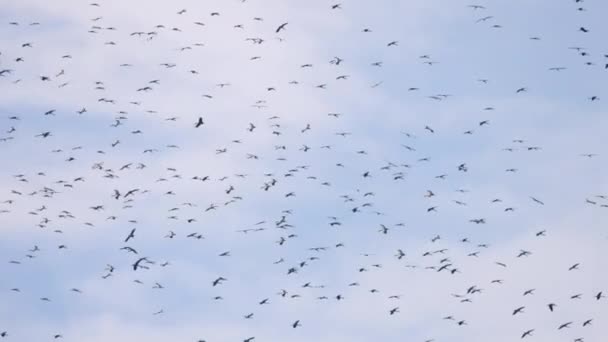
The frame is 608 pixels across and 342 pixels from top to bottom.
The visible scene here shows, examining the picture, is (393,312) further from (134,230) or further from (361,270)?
(134,230)

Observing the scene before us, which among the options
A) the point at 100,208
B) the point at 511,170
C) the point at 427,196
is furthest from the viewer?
the point at 100,208

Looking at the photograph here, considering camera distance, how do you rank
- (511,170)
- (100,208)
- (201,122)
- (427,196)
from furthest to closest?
1. (100,208)
2. (427,196)
3. (511,170)
4. (201,122)

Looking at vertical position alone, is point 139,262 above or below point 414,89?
below

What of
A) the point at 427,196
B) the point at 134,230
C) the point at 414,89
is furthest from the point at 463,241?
the point at 134,230

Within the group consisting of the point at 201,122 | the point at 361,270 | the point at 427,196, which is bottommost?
the point at 361,270

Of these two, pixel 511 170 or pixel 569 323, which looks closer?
pixel 511 170

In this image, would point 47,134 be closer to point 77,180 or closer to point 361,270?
point 77,180

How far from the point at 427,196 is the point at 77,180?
18.8m

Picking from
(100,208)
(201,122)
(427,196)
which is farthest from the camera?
(100,208)

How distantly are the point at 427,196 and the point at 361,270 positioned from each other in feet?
16.4

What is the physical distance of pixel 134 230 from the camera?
50.3 meters

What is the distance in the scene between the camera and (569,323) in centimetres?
5350

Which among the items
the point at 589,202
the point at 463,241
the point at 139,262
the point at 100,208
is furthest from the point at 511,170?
the point at 100,208

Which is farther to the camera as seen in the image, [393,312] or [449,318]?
[393,312]
